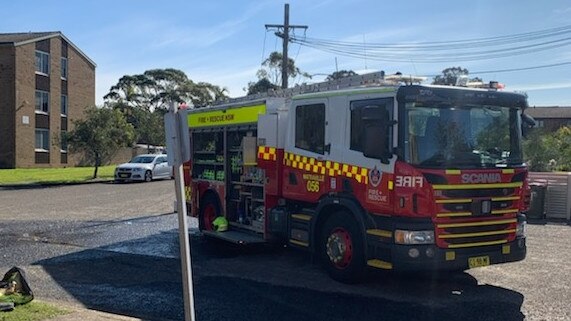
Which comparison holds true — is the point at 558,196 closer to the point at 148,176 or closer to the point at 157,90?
the point at 148,176

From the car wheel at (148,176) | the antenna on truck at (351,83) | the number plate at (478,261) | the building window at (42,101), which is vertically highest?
the building window at (42,101)

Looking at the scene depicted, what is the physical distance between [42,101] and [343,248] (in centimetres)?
4183

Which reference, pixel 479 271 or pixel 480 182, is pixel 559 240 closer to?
pixel 479 271

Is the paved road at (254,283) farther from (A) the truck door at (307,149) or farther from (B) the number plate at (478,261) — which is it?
(A) the truck door at (307,149)

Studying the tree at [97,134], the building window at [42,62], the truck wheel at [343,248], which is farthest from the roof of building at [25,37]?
the truck wheel at [343,248]

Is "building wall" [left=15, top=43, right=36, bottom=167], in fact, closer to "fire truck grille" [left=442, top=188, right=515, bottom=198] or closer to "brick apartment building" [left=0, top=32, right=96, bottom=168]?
"brick apartment building" [left=0, top=32, right=96, bottom=168]

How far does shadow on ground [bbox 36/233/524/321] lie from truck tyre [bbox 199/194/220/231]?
1.78m

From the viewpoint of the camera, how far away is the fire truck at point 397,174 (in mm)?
7160

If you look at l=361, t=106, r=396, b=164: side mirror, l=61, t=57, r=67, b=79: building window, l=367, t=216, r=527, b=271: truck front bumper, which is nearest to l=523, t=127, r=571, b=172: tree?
l=367, t=216, r=527, b=271: truck front bumper

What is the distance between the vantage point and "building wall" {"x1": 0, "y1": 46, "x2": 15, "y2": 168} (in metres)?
41.1

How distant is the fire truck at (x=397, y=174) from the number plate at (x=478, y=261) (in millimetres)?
14

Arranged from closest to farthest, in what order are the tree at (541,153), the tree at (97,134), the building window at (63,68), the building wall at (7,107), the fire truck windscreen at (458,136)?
the fire truck windscreen at (458,136) < the tree at (541,153) < the tree at (97,134) < the building wall at (7,107) < the building window at (63,68)

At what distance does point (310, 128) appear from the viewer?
8922 mm

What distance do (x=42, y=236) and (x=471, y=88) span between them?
9.47 metres
